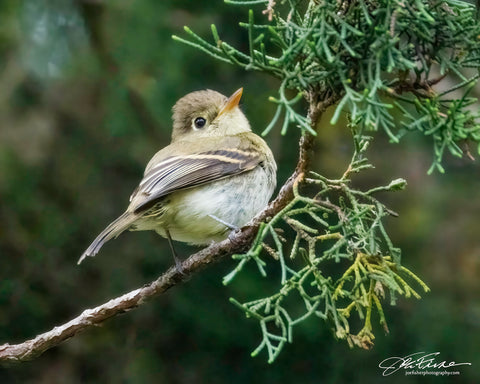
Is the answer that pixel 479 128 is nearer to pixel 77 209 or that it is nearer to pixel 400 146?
pixel 400 146

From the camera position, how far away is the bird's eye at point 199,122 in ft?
14.9

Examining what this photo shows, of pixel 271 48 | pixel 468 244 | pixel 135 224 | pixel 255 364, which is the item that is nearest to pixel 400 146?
pixel 468 244

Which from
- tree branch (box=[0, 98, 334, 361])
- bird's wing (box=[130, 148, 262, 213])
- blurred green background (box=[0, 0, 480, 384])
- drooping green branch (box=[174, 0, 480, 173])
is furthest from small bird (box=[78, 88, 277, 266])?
drooping green branch (box=[174, 0, 480, 173])

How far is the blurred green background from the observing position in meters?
4.65

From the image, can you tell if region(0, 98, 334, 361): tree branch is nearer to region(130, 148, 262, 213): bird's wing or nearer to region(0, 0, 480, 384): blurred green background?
region(130, 148, 262, 213): bird's wing

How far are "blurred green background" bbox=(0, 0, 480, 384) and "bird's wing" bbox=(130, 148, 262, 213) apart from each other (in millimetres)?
822

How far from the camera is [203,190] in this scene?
3850 millimetres

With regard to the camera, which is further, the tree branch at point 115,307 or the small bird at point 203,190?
the small bird at point 203,190

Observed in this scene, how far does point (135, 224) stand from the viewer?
12.3 feet

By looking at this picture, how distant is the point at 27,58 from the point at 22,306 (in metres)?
1.76

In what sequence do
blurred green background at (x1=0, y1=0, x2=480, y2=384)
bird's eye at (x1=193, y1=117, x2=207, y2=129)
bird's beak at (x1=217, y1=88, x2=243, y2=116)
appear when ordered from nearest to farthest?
1. bird's beak at (x1=217, y1=88, x2=243, y2=116)
2. bird's eye at (x1=193, y1=117, x2=207, y2=129)
3. blurred green background at (x1=0, y1=0, x2=480, y2=384)
